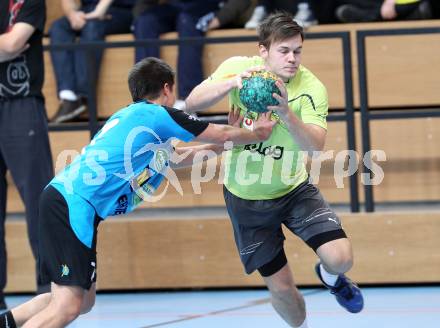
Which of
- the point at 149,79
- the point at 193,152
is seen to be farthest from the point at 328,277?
the point at 149,79

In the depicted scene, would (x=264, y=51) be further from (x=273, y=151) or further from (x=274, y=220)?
(x=274, y=220)

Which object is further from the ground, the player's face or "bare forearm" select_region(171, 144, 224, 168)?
the player's face

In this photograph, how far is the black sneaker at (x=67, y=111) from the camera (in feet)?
28.2

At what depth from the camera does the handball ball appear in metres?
4.99

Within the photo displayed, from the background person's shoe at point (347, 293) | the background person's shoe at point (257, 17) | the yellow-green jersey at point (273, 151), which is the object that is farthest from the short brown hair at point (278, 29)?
the background person's shoe at point (257, 17)

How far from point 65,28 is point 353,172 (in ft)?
9.35

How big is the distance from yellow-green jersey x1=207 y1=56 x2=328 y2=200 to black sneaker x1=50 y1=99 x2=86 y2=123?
2964 millimetres

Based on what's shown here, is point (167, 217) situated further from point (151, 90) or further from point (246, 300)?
point (151, 90)

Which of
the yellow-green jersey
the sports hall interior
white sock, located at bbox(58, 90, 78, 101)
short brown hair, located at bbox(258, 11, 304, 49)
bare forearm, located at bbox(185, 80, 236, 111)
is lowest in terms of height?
the sports hall interior

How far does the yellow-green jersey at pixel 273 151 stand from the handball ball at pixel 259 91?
48cm

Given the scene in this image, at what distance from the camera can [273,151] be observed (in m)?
5.79

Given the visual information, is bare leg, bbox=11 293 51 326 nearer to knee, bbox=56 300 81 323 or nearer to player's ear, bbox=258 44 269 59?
knee, bbox=56 300 81 323

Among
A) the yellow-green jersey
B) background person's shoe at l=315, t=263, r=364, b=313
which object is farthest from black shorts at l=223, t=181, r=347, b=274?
background person's shoe at l=315, t=263, r=364, b=313

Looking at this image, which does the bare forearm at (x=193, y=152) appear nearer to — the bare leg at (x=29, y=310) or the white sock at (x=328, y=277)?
the white sock at (x=328, y=277)
